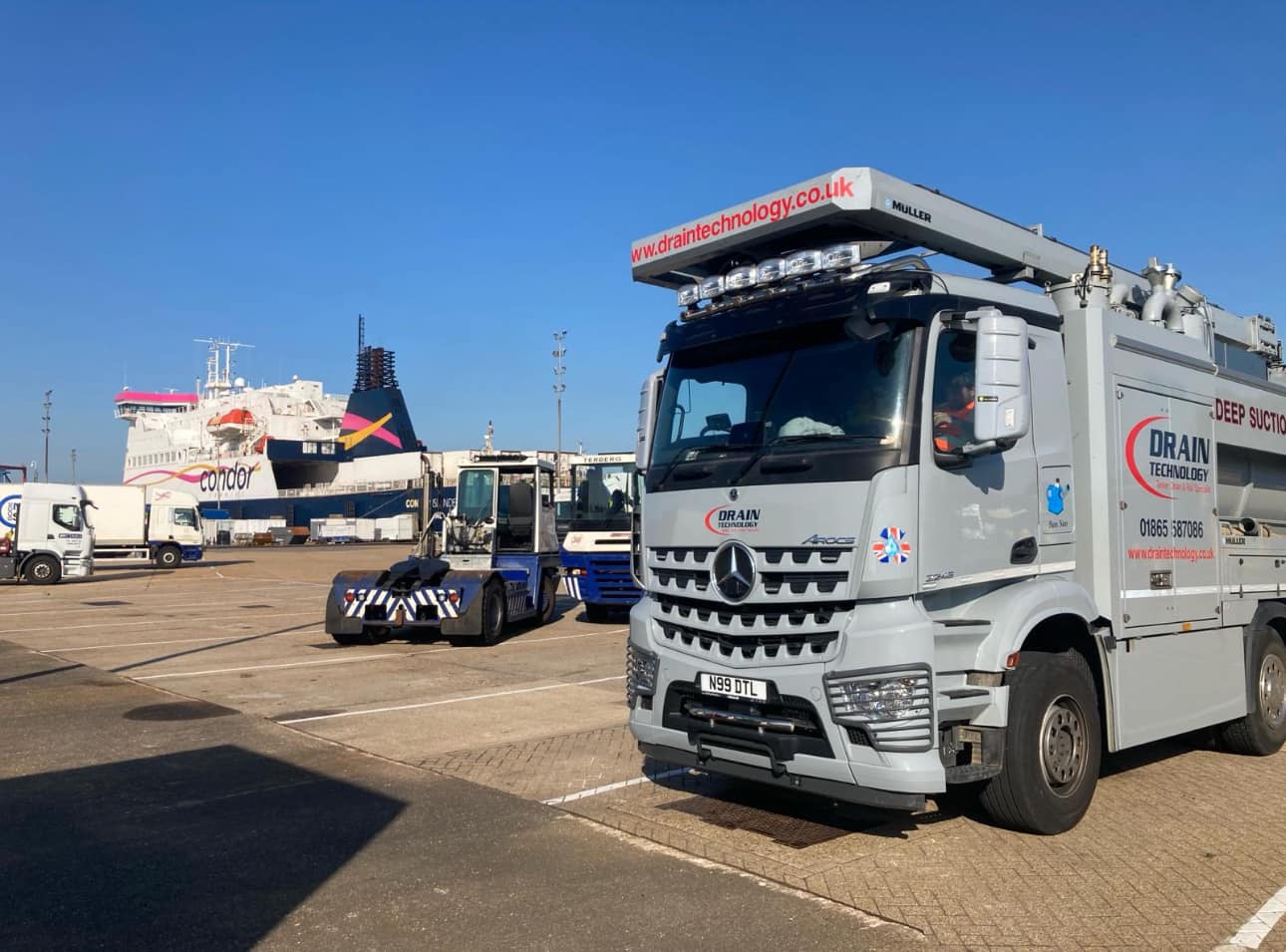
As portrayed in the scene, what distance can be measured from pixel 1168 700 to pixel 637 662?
3.50 metres

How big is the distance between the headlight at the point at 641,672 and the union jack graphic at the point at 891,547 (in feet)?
5.22

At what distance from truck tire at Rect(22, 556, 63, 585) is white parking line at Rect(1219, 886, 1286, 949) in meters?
35.1

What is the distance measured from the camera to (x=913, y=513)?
16.1 ft

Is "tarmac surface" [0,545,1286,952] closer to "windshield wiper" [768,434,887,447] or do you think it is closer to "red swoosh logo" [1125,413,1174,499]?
"red swoosh logo" [1125,413,1174,499]

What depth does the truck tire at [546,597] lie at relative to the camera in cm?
1762

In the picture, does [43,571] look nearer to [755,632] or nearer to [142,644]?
[142,644]

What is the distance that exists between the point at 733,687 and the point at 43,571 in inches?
1308

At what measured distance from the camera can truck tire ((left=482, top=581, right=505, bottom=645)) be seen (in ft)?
47.8

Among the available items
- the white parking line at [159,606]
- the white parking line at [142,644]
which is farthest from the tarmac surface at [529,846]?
the white parking line at [159,606]

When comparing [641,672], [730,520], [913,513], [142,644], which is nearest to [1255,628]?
[913,513]

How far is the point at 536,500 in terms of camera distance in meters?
16.7

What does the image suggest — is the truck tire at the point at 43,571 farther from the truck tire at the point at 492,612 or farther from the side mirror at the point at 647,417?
the side mirror at the point at 647,417

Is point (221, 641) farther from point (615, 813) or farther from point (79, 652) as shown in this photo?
point (615, 813)

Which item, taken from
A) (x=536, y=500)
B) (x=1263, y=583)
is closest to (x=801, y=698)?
(x=1263, y=583)
